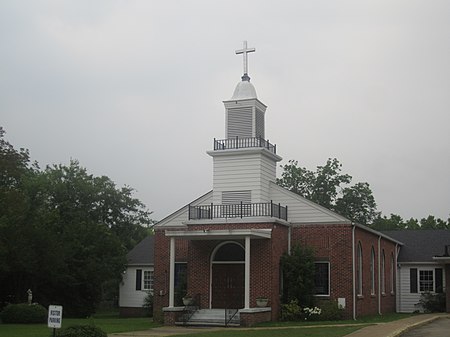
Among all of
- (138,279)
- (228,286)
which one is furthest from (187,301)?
(138,279)

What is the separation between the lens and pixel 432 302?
40625 millimetres

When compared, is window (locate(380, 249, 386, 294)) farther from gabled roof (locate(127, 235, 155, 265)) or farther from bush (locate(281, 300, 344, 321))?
gabled roof (locate(127, 235, 155, 265))

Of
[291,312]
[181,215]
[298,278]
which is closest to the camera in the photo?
[291,312]

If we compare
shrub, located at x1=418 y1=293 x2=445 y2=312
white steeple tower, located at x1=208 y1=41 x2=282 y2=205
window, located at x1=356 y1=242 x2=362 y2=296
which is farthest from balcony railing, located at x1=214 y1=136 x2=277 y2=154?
shrub, located at x1=418 y1=293 x2=445 y2=312

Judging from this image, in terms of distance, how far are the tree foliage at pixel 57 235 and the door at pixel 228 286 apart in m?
9.55

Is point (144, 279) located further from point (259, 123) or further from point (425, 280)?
point (425, 280)

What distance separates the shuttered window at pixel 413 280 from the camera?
42812 millimetres

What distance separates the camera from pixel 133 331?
2566 cm

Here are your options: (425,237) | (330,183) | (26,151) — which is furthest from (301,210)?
(330,183)

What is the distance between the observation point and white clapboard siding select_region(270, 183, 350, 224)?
32.4m

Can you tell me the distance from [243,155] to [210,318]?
819 centimetres

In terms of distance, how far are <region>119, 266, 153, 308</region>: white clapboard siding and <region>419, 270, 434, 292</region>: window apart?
17.6 metres

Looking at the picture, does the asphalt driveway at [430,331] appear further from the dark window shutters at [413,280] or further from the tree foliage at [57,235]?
the tree foliage at [57,235]

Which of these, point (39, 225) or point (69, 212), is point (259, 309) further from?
point (69, 212)
